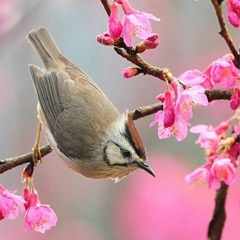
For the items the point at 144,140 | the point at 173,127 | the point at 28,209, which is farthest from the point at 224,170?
the point at 144,140

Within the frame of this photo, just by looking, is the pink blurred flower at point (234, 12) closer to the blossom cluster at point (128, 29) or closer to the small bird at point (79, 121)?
the blossom cluster at point (128, 29)

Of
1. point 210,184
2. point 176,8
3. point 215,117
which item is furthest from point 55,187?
point 210,184

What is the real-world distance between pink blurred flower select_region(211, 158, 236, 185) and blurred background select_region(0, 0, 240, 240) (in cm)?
127

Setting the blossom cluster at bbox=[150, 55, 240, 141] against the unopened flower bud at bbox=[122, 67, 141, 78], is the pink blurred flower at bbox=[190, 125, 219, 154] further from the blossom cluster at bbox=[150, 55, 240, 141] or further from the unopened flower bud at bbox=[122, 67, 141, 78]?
the unopened flower bud at bbox=[122, 67, 141, 78]

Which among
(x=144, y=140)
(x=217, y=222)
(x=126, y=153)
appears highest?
(x=126, y=153)

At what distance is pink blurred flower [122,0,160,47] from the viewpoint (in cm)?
106

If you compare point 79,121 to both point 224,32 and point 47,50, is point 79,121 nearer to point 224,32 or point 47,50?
point 47,50

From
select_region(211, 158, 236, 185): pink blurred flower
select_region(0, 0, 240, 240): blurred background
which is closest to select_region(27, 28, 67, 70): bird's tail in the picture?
select_region(211, 158, 236, 185): pink blurred flower

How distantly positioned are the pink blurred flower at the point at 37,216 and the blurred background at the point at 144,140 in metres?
1.37

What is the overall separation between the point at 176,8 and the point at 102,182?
908 millimetres

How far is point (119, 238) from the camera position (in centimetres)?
271

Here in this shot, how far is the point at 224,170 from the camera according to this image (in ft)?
4.01

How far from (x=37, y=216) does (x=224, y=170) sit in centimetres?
36

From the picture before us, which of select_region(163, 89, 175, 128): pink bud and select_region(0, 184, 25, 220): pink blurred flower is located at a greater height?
select_region(163, 89, 175, 128): pink bud
